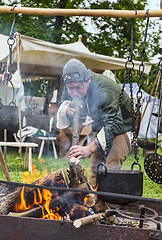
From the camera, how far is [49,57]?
7.11m

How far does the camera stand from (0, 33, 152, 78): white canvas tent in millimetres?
6430

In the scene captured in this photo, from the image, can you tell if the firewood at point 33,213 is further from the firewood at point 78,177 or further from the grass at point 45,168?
the grass at point 45,168

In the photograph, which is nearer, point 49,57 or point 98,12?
point 98,12

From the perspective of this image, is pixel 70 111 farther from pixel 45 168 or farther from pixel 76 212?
pixel 45 168

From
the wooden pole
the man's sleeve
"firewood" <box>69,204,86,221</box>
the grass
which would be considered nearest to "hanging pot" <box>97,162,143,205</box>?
"firewood" <box>69,204,86,221</box>

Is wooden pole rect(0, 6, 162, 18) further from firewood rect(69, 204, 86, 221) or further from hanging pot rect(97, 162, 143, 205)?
firewood rect(69, 204, 86, 221)

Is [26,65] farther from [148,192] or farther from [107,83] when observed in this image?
[107,83]

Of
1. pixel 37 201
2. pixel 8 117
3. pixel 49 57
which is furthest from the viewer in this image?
pixel 49 57

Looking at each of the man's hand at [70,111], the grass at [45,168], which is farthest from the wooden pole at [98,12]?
the grass at [45,168]

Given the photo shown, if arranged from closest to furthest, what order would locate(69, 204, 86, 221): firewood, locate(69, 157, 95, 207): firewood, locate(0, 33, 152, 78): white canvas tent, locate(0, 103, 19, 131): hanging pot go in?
locate(69, 204, 86, 221): firewood
locate(69, 157, 95, 207): firewood
locate(0, 103, 19, 131): hanging pot
locate(0, 33, 152, 78): white canvas tent

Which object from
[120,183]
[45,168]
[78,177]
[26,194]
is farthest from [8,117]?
[45,168]

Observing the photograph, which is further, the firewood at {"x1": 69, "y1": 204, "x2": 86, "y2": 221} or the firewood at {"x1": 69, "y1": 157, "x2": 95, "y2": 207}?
the firewood at {"x1": 69, "y1": 157, "x2": 95, "y2": 207}

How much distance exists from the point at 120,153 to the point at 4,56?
13.3ft

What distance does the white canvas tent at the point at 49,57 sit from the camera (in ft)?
21.1
